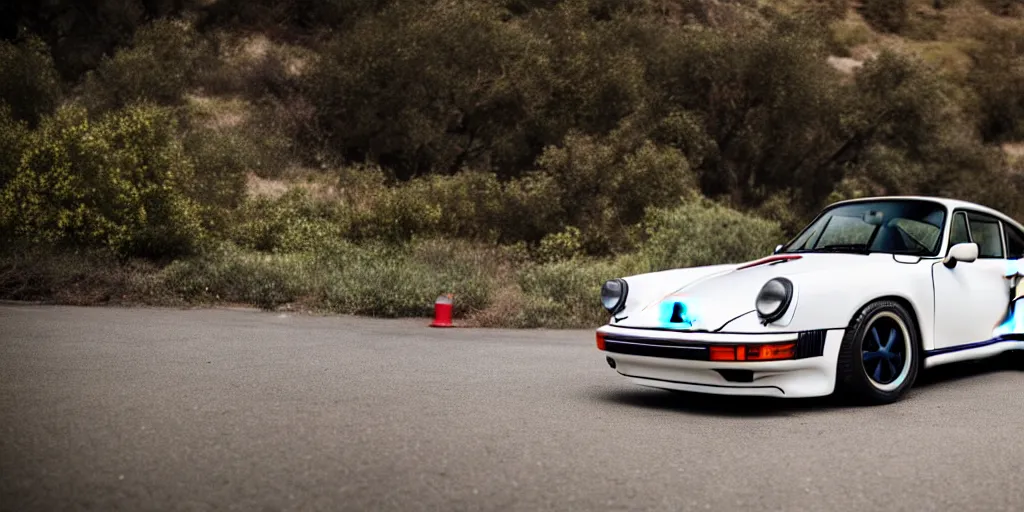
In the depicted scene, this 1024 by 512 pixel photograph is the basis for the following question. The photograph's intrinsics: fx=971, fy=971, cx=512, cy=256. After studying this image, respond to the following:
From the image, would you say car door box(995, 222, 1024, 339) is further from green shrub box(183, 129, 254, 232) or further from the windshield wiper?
green shrub box(183, 129, 254, 232)

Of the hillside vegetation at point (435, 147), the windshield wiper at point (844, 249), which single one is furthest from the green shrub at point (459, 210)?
the windshield wiper at point (844, 249)

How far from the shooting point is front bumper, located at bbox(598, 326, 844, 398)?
19.7 feet

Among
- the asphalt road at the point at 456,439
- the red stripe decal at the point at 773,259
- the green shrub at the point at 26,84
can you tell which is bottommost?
the asphalt road at the point at 456,439

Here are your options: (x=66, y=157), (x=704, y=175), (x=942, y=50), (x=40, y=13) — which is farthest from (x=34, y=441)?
(x=942, y=50)

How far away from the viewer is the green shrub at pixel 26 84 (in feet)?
93.9

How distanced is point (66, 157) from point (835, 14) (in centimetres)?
5612

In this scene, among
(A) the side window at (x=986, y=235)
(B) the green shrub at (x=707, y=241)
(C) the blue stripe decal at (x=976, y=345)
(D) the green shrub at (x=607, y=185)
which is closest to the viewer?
(C) the blue stripe decal at (x=976, y=345)

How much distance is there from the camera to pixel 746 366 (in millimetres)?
5957

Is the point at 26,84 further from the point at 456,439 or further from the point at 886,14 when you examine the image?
the point at 886,14

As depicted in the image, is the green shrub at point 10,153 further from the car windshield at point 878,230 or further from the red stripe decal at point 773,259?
the car windshield at point 878,230

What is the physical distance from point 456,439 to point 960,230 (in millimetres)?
4851

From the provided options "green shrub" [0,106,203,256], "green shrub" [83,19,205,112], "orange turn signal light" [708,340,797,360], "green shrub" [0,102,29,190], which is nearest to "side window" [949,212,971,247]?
"orange turn signal light" [708,340,797,360]

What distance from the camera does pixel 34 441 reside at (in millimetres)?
4809

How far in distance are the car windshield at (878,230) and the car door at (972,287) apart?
16 cm
